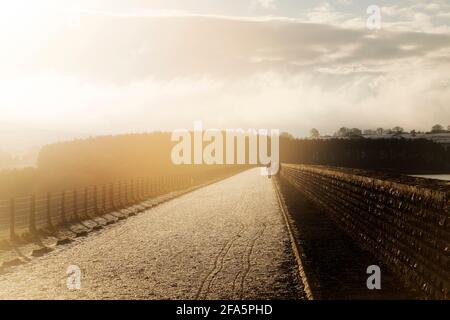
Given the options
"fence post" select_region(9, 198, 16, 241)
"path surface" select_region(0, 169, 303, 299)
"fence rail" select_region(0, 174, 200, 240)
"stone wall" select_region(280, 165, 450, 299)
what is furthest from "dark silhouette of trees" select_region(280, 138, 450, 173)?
"stone wall" select_region(280, 165, 450, 299)

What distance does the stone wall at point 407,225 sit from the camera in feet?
26.7

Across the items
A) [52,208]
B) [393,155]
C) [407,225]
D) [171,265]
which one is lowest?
[393,155]

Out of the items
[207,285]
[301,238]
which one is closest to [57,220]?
[301,238]

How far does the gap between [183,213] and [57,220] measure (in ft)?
19.2

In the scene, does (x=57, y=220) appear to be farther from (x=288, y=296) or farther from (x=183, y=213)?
(x=288, y=296)

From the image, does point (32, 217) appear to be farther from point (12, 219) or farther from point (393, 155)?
point (393, 155)

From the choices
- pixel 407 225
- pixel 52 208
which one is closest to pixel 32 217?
pixel 52 208

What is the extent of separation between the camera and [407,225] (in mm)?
9977

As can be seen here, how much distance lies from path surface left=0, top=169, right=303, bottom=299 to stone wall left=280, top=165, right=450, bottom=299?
6.56 ft

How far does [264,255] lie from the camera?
13367mm

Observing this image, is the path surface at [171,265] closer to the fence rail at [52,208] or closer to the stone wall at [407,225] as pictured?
the stone wall at [407,225]

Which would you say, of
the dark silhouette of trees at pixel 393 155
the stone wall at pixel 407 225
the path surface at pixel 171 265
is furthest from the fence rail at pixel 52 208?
the dark silhouette of trees at pixel 393 155

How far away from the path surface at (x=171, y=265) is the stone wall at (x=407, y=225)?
2.00m

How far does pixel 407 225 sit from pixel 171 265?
5.14m
